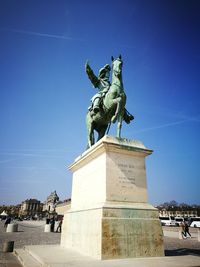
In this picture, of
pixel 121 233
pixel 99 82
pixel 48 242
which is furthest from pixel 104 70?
pixel 48 242

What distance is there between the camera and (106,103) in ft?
27.4

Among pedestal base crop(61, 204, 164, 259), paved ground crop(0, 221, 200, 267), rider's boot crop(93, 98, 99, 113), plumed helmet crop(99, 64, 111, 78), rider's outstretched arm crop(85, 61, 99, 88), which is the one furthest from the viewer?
rider's outstretched arm crop(85, 61, 99, 88)

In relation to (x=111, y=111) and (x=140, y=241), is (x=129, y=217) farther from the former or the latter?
(x=111, y=111)

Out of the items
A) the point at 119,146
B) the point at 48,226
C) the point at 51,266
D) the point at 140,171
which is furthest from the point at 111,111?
the point at 48,226

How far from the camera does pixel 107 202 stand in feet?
21.0

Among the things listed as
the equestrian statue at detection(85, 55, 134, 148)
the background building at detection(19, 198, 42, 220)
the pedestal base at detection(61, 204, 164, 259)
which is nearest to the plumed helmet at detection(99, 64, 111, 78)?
the equestrian statue at detection(85, 55, 134, 148)

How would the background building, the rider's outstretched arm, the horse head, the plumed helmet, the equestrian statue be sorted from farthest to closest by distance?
1. the background building
2. the rider's outstretched arm
3. the plumed helmet
4. the horse head
5. the equestrian statue

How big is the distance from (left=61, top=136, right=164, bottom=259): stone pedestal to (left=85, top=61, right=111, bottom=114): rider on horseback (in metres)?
2.02

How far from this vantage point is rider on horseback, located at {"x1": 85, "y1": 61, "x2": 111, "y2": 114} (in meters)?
8.81

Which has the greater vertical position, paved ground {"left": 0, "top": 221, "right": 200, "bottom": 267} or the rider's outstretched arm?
Answer: the rider's outstretched arm

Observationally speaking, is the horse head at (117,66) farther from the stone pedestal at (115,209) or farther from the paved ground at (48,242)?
the paved ground at (48,242)

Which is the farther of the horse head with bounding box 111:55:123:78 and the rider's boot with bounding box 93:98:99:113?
the rider's boot with bounding box 93:98:99:113

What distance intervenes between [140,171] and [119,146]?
107cm

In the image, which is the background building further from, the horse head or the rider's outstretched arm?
the horse head
